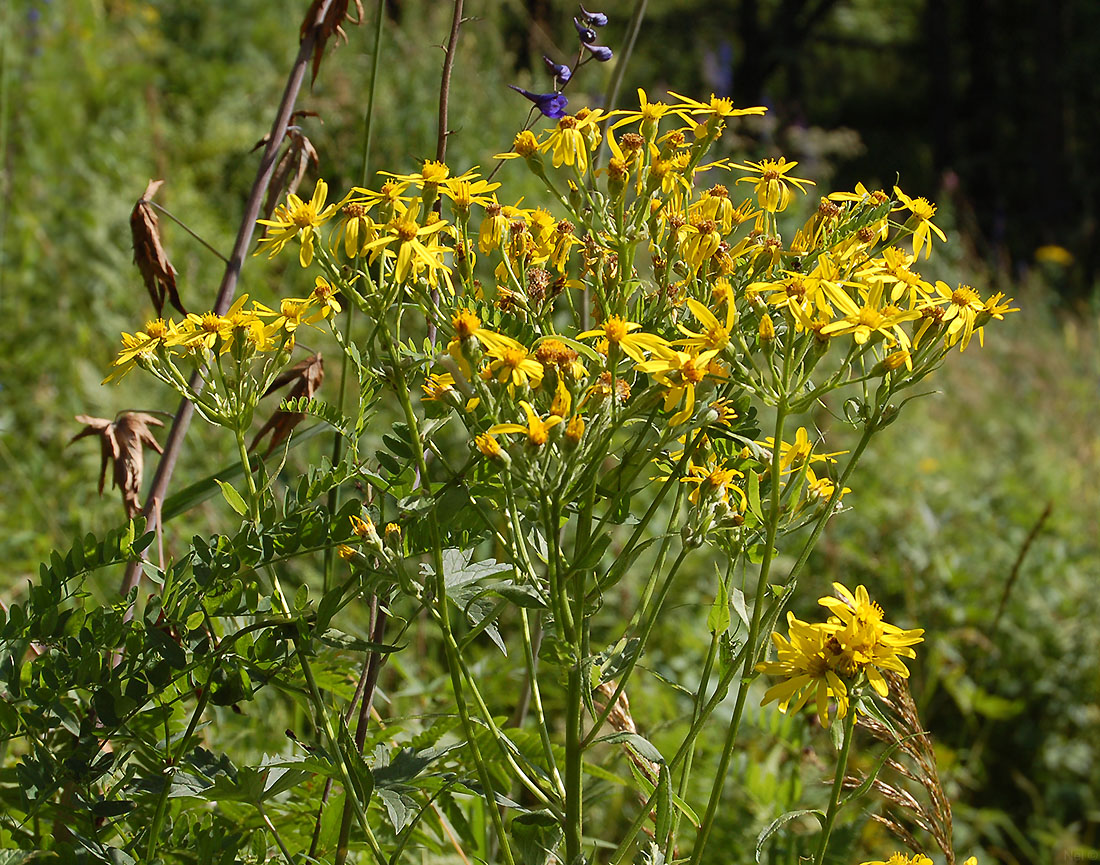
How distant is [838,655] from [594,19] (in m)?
0.87

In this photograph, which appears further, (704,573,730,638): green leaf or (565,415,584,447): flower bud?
(704,573,730,638): green leaf

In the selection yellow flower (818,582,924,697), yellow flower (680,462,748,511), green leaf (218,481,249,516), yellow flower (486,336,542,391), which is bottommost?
yellow flower (818,582,924,697)

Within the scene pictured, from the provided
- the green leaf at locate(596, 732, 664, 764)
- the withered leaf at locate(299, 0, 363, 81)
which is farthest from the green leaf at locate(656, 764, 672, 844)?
the withered leaf at locate(299, 0, 363, 81)

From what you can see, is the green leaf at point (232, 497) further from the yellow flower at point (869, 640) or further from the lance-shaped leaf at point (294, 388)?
the yellow flower at point (869, 640)

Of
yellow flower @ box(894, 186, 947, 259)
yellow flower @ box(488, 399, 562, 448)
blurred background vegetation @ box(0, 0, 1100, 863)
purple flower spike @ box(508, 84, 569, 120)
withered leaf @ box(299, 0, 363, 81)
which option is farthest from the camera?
blurred background vegetation @ box(0, 0, 1100, 863)

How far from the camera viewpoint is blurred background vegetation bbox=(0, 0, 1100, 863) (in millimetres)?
2732

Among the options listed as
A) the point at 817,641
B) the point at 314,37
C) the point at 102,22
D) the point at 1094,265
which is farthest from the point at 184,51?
the point at 1094,265

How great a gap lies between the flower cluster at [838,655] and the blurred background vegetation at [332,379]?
0.72 m

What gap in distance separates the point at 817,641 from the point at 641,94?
61 centimetres

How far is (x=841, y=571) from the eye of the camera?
334 cm

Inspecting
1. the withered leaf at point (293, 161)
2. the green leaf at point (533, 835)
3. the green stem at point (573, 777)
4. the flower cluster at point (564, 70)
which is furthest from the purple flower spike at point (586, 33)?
the green leaf at point (533, 835)

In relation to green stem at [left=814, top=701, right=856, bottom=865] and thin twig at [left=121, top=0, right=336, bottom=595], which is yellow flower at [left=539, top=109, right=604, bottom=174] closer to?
thin twig at [left=121, top=0, right=336, bottom=595]

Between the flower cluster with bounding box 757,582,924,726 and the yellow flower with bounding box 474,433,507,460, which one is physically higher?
the yellow flower with bounding box 474,433,507,460

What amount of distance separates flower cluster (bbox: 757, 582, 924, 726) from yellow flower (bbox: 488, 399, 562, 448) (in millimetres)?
293
